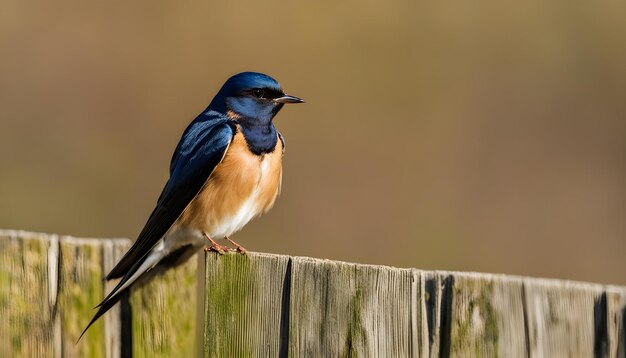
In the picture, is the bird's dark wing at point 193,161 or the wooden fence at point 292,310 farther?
the bird's dark wing at point 193,161

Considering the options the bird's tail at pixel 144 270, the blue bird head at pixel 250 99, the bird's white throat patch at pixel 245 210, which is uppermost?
the blue bird head at pixel 250 99

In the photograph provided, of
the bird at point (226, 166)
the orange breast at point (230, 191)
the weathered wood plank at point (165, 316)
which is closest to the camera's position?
the weathered wood plank at point (165, 316)

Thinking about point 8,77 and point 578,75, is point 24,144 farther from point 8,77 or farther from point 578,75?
point 578,75

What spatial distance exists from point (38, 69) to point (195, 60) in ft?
3.79

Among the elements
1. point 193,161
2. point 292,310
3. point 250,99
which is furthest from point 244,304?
point 250,99

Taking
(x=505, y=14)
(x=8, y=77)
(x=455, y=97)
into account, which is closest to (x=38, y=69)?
(x=8, y=77)

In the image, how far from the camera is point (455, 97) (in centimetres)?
850

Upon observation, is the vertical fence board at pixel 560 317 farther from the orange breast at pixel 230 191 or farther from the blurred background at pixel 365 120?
the blurred background at pixel 365 120

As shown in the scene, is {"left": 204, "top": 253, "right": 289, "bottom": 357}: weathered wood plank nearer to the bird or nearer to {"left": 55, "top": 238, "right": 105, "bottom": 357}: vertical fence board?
{"left": 55, "top": 238, "right": 105, "bottom": 357}: vertical fence board

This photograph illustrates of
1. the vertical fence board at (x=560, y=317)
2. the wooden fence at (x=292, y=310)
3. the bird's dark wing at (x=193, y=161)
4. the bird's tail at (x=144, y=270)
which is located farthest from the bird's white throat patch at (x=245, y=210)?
the vertical fence board at (x=560, y=317)

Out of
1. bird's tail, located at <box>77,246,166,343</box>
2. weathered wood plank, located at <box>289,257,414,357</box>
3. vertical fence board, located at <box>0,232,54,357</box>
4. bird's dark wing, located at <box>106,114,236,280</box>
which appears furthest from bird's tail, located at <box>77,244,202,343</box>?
bird's dark wing, located at <box>106,114,236,280</box>

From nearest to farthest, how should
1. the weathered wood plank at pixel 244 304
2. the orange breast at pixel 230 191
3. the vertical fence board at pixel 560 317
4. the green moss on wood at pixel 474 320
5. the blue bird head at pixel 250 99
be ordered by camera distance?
the vertical fence board at pixel 560 317 → the green moss on wood at pixel 474 320 → the weathered wood plank at pixel 244 304 → the orange breast at pixel 230 191 → the blue bird head at pixel 250 99

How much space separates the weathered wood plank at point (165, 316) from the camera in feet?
10.7

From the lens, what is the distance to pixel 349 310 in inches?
108
